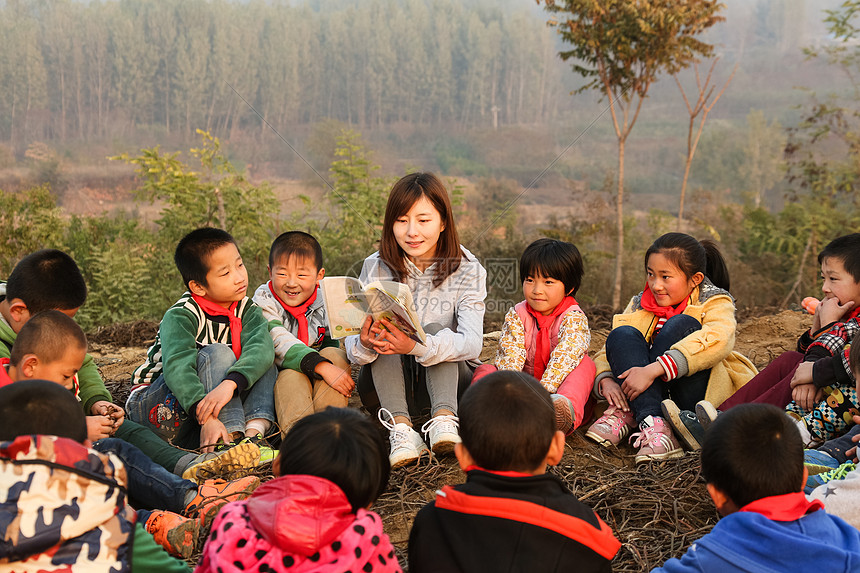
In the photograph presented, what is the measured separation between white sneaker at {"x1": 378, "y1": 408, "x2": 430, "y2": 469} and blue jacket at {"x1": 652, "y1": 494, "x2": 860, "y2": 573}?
133 centimetres

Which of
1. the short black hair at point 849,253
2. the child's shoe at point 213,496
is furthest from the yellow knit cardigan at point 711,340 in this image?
the child's shoe at point 213,496

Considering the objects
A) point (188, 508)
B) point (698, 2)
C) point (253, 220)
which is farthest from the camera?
point (253, 220)

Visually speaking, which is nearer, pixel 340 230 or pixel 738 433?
pixel 738 433

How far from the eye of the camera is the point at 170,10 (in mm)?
11234

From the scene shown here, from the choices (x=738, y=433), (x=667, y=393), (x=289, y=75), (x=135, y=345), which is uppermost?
(x=289, y=75)

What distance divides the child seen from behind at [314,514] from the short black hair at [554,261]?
1.86 m

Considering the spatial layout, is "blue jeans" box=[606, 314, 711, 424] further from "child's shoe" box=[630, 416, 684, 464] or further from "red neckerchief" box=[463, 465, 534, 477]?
"red neckerchief" box=[463, 465, 534, 477]

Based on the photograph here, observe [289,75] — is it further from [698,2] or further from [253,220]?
[698,2]

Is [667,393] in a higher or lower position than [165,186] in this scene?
lower

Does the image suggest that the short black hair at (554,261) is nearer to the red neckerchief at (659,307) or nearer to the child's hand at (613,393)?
the red neckerchief at (659,307)

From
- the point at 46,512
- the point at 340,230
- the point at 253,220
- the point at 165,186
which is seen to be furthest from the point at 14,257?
the point at 46,512

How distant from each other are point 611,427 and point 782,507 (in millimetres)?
1548

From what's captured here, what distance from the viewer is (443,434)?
2904 mm

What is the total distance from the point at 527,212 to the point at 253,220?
20.8 ft
